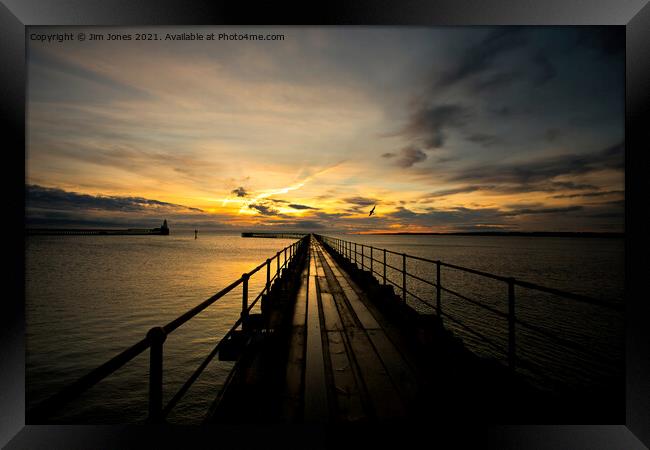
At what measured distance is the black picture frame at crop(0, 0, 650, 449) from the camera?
312 cm

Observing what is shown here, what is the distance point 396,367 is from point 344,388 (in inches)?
29.8

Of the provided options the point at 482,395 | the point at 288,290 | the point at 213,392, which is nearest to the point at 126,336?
the point at 213,392

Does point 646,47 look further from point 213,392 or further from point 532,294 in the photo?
point 532,294

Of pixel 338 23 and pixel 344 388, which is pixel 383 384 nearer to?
pixel 344 388

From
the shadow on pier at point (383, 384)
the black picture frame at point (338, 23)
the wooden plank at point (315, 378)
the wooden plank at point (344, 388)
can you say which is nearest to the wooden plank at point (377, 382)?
the shadow on pier at point (383, 384)

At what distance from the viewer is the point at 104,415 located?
666 cm

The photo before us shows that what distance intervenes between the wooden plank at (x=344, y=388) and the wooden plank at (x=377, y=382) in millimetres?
124

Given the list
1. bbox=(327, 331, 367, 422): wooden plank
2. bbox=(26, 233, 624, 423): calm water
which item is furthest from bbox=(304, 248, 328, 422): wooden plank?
bbox=(26, 233, 624, 423): calm water

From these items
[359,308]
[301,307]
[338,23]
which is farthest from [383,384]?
[338,23]

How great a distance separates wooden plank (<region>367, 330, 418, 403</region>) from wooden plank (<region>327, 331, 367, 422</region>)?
0.44m

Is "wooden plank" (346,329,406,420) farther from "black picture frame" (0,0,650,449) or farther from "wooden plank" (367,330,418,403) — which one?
"black picture frame" (0,0,650,449)

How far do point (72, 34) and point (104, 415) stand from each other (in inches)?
281

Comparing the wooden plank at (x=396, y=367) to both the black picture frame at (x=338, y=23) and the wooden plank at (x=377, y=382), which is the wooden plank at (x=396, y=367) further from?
the black picture frame at (x=338, y=23)

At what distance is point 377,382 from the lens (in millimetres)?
3369
